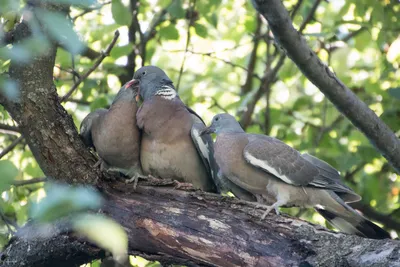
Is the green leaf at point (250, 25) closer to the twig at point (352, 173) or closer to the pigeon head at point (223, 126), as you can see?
the twig at point (352, 173)

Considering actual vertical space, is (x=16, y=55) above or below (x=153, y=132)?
above

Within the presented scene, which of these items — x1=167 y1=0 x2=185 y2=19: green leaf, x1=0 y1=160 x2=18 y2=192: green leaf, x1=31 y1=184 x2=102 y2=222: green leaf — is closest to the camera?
x1=31 y1=184 x2=102 y2=222: green leaf

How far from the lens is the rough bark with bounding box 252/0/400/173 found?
361cm

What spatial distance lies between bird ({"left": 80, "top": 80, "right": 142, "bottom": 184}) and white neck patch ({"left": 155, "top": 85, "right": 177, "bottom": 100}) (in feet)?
0.88

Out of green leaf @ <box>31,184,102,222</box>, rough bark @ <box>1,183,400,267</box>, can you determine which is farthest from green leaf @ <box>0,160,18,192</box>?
rough bark @ <box>1,183,400,267</box>

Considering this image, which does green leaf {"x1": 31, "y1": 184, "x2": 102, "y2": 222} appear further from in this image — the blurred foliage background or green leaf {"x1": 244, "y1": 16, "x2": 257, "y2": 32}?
green leaf {"x1": 244, "y1": 16, "x2": 257, "y2": 32}

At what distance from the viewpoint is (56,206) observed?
1.60m

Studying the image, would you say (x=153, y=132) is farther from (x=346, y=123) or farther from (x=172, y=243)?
(x=346, y=123)

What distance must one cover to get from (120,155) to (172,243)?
1242mm

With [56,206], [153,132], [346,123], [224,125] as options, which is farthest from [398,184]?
[56,206]

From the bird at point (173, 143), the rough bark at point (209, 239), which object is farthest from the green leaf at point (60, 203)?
the bird at point (173, 143)

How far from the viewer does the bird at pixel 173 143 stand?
4723 mm

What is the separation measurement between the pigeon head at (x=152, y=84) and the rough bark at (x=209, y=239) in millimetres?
1231

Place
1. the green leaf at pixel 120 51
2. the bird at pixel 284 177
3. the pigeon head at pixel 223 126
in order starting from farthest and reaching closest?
the green leaf at pixel 120 51 < the pigeon head at pixel 223 126 < the bird at pixel 284 177
